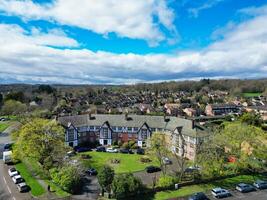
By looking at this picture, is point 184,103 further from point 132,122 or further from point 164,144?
point 164,144

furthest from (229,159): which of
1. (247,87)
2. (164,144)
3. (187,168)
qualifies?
(247,87)

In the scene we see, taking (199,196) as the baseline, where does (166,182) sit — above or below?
above

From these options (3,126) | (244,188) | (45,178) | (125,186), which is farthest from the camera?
(3,126)

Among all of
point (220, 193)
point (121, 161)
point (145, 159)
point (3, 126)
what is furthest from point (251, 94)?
point (220, 193)

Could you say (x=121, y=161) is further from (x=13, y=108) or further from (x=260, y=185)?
(x=13, y=108)

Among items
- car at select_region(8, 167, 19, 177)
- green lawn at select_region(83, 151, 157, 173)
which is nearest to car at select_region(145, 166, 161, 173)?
green lawn at select_region(83, 151, 157, 173)

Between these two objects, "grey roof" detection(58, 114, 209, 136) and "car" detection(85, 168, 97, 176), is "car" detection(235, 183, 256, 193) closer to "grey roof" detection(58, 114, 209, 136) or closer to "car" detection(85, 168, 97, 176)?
"car" detection(85, 168, 97, 176)
